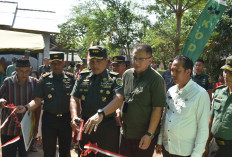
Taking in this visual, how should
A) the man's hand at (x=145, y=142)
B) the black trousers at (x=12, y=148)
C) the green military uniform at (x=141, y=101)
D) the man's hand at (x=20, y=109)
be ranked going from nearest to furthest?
the man's hand at (x=145, y=142)
the green military uniform at (x=141, y=101)
the man's hand at (x=20, y=109)
the black trousers at (x=12, y=148)

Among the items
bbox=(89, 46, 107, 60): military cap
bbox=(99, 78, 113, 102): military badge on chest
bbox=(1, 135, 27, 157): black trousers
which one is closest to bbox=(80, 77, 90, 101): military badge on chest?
bbox=(99, 78, 113, 102): military badge on chest

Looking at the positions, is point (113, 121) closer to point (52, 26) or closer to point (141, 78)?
point (141, 78)

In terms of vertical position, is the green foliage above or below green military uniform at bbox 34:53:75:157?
above

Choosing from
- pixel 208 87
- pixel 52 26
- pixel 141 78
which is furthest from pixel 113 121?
pixel 52 26

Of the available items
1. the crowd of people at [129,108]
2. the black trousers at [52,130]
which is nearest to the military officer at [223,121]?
the crowd of people at [129,108]

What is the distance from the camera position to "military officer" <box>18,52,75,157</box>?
351 cm

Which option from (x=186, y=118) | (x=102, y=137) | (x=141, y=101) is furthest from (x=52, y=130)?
(x=186, y=118)

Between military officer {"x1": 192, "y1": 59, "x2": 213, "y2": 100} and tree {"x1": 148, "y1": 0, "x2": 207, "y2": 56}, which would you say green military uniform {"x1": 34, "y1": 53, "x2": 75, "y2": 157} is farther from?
tree {"x1": 148, "y1": 0, "x2": 207, "y2": 56}

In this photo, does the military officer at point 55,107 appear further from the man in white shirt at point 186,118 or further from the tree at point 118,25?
the tree at point 118,25

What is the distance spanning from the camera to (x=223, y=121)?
277 cm

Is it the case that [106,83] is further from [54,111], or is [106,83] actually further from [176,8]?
[176,8]

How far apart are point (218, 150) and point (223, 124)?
340mm

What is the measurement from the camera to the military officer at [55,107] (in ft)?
11.5

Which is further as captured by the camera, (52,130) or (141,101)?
(52,130)
